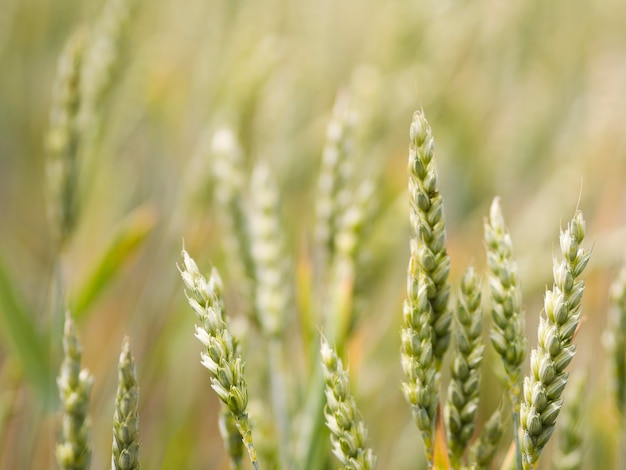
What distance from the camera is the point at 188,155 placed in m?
1.96

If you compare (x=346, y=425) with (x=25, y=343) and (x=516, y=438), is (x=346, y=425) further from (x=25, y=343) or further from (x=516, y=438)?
(x=25, y=343)

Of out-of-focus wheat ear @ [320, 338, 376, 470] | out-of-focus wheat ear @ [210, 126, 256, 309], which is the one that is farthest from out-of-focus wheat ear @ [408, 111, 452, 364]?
out-of-focus wheat ear @ [210, 126, 256, 309]

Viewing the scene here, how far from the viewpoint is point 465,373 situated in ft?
1.95

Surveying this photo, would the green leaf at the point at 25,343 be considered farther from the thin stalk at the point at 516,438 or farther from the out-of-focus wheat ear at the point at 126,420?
the thin stalk at the point at 516,438

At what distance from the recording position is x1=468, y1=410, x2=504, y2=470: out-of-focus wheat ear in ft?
1.99

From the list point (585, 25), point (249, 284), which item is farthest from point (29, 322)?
point (585, 25)

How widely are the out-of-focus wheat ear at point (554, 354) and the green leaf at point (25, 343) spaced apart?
0.68m

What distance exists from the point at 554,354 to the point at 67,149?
716 millimetres

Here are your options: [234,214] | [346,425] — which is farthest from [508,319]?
[234,214]

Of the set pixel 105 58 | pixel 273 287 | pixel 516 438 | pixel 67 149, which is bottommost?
pixel 516 438

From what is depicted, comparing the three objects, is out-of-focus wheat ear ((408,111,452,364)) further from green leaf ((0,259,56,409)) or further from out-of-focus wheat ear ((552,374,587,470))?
green leaf ((0,259,56,409))

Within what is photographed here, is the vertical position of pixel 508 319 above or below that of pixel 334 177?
below

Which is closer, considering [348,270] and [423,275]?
[423,275]

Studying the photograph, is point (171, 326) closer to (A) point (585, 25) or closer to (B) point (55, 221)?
(B) point (55, 221)
